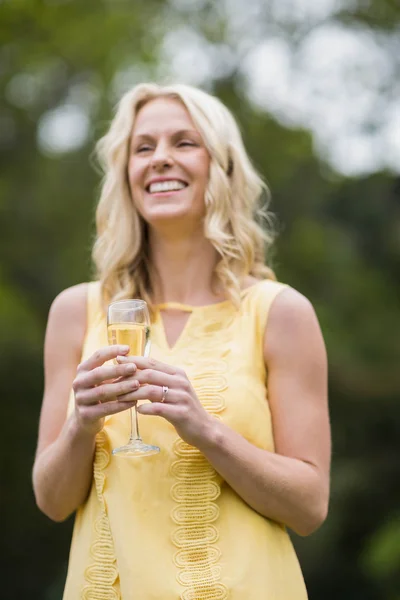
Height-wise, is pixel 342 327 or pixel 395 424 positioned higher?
pixel 342 327

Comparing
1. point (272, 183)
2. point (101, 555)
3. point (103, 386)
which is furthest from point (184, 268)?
point (272, 183)

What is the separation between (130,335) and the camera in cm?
269

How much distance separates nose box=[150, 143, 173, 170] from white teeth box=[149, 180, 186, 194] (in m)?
0.06

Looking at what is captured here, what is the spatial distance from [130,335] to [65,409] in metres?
0.67

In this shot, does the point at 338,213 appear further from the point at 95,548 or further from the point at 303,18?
the point at 95,548

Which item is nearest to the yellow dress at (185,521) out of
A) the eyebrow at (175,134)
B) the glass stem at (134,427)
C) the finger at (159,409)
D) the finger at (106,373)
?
the glass stem at (134,427)

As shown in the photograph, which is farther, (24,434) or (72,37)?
(72,37)

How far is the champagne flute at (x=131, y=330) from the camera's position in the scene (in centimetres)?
269

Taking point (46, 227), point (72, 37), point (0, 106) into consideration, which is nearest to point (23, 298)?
point (46, 227)

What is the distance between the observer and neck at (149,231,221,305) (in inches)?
135

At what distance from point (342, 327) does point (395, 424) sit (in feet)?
4.55

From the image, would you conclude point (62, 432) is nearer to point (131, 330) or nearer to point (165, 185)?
point (131, 330)

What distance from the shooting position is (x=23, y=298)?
38.2ft

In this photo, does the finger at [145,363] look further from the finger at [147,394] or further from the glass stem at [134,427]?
the glass stem at [134,427]
